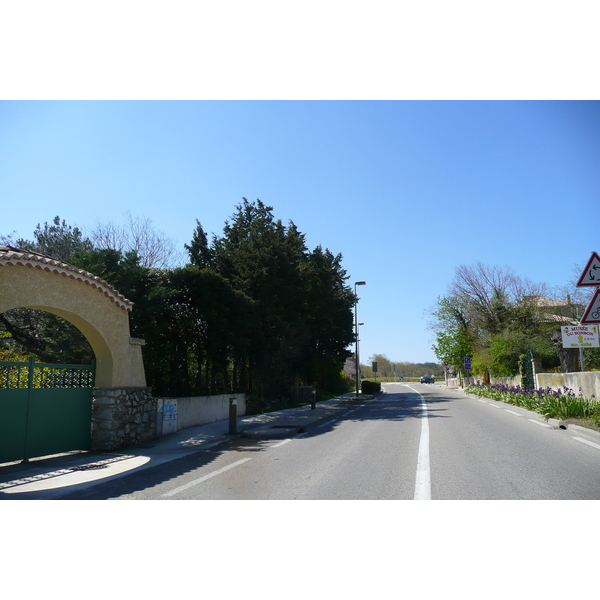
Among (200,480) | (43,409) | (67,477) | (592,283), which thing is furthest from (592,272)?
(43,409)

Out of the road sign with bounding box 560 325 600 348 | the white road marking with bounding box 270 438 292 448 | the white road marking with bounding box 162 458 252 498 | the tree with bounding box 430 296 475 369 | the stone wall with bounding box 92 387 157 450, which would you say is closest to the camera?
the white road marking with bounding box 162 458 252 498

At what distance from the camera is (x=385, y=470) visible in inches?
309

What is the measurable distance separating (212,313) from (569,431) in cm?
1174

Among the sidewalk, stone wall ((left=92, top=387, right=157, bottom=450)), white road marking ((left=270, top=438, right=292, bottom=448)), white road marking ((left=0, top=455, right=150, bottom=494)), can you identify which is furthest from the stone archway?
white road marking ((left=270, top=438, right=292, bottom=448))

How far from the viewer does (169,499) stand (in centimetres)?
644

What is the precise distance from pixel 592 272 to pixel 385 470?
4674mm

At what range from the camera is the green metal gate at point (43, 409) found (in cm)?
918

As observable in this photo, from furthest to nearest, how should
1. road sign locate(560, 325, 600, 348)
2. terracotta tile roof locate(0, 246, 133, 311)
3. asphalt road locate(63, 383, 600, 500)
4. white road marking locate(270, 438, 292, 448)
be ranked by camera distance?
road sign locate(560, 325, 600, 348) → white road marking locate(270, 438, 292, 448) → terracotta tile roof locate(0, 246, 133, 311) → asphalt road locate(63, 383, 600, 500)

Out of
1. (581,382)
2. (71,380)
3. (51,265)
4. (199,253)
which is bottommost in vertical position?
(581,382)

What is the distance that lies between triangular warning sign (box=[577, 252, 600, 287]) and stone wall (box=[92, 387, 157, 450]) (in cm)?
999

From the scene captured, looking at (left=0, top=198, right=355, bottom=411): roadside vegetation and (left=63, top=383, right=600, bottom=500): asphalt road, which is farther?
(left=0, top=198, right=355, bottom=411): roadside vegetation

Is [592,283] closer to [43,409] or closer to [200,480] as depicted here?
[200,480]

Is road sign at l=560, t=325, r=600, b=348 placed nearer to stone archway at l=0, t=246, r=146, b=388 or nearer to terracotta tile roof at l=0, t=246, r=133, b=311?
stone archway at l=0, t=246, r=146, b=388

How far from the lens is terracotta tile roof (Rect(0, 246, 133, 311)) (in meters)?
8.89
